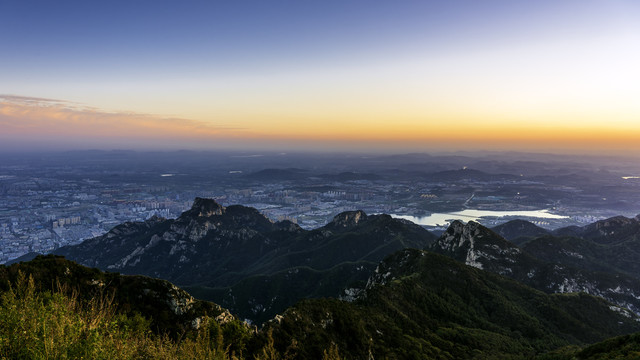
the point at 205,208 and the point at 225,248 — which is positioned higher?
the point at 205,208

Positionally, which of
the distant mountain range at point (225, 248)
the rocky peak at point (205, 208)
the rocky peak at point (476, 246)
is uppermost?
the rocky peak at point (476, 246)

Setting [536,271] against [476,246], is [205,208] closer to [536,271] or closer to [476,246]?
[476,246]

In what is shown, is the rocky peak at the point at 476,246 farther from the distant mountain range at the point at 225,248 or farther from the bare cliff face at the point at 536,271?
the distant mountain range at the point at 225,248

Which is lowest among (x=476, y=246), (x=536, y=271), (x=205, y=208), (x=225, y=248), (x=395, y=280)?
(x=225, y=248)

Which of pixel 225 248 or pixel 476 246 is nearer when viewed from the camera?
pixel 476 246

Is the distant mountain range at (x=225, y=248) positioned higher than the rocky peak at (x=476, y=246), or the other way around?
the rocky peak at (x=476, y=246)

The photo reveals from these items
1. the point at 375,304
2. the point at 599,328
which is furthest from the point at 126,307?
the point at 599,328

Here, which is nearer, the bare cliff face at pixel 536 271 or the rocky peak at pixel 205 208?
the bare cliff face at pixel 536 271

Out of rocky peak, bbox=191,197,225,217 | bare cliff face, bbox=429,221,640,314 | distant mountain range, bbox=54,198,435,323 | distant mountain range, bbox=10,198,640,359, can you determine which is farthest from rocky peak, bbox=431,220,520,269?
rocky peak, bbox=191,197,225,217

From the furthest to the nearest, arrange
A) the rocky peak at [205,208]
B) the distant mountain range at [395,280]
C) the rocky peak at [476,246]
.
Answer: the rocky peak at [205,208]
the rocky peak at [476,246]
the distant mountain range at [395,280]

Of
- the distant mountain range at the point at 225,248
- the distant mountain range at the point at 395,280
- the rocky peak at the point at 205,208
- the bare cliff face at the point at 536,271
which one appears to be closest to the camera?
the distant mountain range at the point at 395,280

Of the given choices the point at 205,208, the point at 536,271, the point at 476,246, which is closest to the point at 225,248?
the point at 205,208

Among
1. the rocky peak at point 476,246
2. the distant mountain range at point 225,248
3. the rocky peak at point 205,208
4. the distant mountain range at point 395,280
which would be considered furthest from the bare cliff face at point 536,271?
the rocky peak at point 205,208
